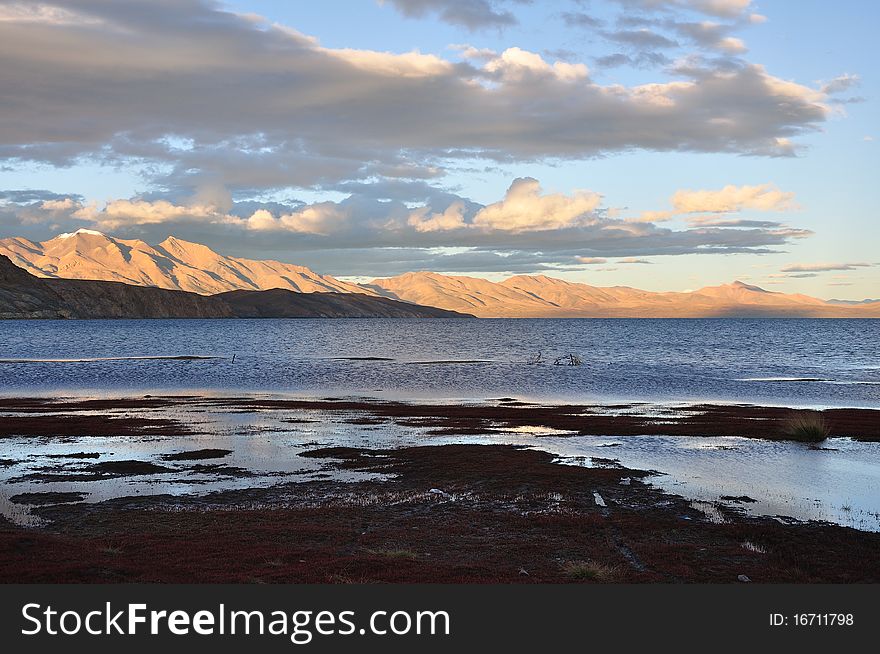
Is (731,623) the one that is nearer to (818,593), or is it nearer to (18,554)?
(818,593)

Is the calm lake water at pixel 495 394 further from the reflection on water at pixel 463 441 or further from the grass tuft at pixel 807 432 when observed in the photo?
the grass tuft at pixel 807 432

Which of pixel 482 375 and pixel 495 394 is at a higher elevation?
pixel 495 394

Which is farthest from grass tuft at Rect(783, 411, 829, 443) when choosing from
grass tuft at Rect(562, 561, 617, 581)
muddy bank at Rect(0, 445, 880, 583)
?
grass tuft at Rect(562, 561, 617, 581)

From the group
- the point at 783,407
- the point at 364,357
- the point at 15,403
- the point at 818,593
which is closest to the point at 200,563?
the point at 818,593

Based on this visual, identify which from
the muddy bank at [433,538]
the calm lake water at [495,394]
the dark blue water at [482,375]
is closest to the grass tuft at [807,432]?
the calm lake water at [495,394]

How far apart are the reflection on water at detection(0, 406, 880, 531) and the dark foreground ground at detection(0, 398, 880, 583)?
52.9 inches

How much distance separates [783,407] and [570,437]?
69.8ft

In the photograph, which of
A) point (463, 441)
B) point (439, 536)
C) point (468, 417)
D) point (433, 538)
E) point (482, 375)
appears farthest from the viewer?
point (482, 375)

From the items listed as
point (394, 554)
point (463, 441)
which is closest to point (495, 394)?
point (463, 441)

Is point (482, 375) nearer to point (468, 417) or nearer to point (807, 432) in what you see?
point (468, 417)

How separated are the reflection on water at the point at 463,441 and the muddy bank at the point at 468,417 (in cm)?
182

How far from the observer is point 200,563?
14242 millimetres

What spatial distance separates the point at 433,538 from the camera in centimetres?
1684

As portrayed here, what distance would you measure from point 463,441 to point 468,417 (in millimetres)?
9923
